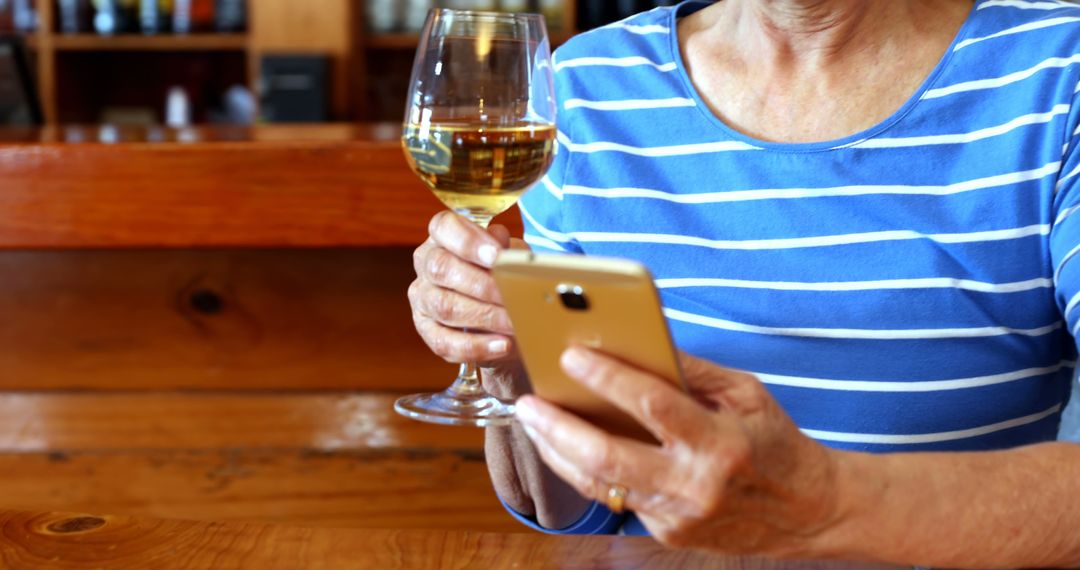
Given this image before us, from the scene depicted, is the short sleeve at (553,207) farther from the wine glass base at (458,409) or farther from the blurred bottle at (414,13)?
the blurred bottle at (414,13)

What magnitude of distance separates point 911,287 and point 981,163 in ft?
0.43

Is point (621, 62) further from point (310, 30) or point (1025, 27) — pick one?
point (310, 30)

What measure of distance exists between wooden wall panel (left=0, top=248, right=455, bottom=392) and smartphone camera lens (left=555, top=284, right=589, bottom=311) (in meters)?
1.26

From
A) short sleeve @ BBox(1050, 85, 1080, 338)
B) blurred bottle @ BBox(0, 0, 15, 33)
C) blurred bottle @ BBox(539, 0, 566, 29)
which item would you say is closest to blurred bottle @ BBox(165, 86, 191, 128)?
blurred bottle @ BBox(0, 0, 15, 33)

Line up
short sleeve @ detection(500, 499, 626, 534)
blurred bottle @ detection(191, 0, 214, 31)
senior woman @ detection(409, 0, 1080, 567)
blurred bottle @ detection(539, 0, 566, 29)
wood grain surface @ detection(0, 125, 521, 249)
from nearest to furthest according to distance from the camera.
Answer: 1. senior woman @ detection(409, 0, 1080, 567)
2. short sleeve @ detection(500, 499, 626, 534)
3. wood grain surface @ detection(0, 125, 521, 249)
4. blurred bottle @ detection(539, 0, 566, 29)
5. blurred bottle @ detection(191, 0, 214, 31)

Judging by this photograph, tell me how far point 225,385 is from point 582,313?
4.48 feet

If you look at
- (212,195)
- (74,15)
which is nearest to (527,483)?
(212,195)

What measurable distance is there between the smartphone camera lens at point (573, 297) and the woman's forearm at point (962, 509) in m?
0.20

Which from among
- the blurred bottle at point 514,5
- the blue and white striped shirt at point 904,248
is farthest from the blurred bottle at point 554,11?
the blue and white striped shirt at point 904,248

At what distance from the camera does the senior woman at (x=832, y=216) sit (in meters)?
1.08

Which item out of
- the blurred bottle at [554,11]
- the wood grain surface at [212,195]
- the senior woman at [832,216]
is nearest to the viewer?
the senior woman at [832,216]

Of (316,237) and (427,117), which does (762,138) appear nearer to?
Result: (427,117)

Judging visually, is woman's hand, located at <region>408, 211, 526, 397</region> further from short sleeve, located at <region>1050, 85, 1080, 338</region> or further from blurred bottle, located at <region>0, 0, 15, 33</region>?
blurred bottle, located at <region>0, 0, 15, 33</region>

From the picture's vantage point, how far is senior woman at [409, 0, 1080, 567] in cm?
108
